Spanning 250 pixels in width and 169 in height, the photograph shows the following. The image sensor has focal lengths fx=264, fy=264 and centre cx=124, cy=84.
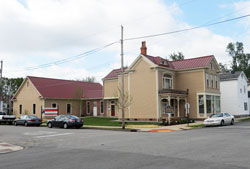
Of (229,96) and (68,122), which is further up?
(229,96)

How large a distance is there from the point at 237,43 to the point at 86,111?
4987 cm

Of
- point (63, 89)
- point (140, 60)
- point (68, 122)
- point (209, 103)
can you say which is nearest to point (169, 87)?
point (140, 60)

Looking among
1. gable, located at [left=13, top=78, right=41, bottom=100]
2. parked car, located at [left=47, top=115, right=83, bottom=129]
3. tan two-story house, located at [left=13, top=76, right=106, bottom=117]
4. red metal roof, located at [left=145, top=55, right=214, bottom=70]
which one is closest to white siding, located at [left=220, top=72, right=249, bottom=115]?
red metal roof, located at [left=145, top=55, right=214, bottom=70]

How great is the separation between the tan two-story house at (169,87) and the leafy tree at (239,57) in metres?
41.3

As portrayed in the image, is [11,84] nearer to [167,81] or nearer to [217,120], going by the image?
[167,81]

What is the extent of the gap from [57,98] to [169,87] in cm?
2042

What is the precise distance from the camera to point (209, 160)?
8805 mm

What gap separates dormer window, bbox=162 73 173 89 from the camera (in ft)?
116

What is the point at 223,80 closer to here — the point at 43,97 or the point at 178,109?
the point at 178,109

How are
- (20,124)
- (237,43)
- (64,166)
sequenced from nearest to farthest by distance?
(64,166), (20,124), (237,43)

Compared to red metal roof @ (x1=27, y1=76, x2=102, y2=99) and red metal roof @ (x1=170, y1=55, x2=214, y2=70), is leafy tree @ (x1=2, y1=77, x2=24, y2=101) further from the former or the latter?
red metal roof @ (x1=170, y1=55, x2=214, y2=70)

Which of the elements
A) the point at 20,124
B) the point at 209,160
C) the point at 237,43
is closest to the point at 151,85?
the point at 20,124

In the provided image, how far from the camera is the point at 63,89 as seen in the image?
4909 cm

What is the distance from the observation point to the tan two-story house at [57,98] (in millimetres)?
45219
